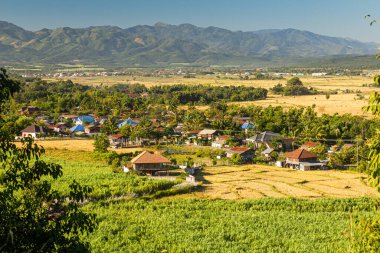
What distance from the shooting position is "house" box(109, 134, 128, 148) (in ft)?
157

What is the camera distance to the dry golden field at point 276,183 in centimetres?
2872

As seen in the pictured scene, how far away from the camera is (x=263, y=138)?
46.8 metres

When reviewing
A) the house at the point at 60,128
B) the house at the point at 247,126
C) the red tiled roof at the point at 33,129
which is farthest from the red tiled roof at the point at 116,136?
the house at the point at 247,126

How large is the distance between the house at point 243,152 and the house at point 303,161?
4005 mm

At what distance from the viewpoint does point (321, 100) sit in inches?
3342

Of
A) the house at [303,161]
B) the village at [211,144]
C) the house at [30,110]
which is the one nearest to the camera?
the village at [211,144]

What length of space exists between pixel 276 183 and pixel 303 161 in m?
7.37

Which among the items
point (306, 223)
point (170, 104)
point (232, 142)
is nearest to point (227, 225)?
point (306, 223)

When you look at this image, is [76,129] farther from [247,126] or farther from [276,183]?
[276,183]

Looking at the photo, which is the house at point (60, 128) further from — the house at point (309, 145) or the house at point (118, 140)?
the house at point (309, 145)

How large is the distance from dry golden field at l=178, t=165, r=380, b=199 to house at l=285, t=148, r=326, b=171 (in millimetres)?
1151

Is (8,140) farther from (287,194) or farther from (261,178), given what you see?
(261,178)

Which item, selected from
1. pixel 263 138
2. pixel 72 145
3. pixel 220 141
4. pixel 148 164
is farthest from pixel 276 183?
pixel 72 145

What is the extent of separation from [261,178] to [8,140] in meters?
29.2
